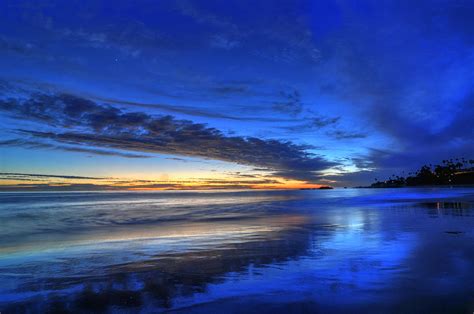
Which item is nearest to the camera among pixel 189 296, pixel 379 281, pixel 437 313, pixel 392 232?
pixel 437 313

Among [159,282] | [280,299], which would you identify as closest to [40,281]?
[159,282]

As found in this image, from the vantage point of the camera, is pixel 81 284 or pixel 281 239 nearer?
pixel 81 284

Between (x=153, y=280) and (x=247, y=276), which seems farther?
(x=247, y=276)

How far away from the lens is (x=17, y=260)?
12.6 m

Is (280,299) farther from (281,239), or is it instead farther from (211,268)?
(281,239)

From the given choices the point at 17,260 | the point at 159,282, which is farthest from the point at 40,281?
the point at 17,260

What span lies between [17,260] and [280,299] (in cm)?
1080

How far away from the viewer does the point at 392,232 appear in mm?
17703

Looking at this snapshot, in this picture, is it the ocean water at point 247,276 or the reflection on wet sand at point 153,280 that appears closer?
the ocean water at point 247,276

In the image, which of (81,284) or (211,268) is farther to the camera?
(211,268)

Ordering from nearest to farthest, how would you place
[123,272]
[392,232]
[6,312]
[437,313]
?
[437,313], [6,312], [123,272], [392,232]

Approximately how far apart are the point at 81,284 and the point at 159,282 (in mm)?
2087

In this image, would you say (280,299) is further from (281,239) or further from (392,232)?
(392,232)

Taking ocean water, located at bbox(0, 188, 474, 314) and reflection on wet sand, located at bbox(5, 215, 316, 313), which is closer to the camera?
ocean water, located at bbox(0, 188, 474, 314)
